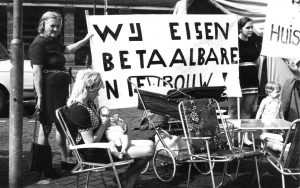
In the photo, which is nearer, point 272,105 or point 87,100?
point 87,100

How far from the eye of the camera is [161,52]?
645 centimetres

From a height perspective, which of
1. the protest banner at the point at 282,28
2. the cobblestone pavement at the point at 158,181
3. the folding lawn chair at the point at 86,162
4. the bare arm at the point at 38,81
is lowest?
the cobblestone pavement at the point at 158,181

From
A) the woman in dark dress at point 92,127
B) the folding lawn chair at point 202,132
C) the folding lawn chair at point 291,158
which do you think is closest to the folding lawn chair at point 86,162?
the woman in dark dress at point 92,127

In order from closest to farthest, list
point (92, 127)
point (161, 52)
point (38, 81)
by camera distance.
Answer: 1. point (92, 127)
2. point (38, 81)
3. point (161, 52)

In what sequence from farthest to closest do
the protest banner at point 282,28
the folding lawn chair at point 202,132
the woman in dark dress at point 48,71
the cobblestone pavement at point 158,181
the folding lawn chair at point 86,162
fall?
the protest banner at point 282,28
the woman in dark dress at point 48,71
the cobblestone pavement at point 158,181
the folding lawn chair at point 202,132
the folding lawn chair at point 86,162

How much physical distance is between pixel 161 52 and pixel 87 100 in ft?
5.70

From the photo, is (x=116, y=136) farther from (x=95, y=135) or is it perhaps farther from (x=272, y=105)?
(x=272, y=105)

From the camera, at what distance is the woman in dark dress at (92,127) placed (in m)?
4.83

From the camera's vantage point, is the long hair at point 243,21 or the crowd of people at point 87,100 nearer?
the crowd of people at point 87,100

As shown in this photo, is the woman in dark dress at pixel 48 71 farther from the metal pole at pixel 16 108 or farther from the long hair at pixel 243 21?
the long hair at pixel 243 21

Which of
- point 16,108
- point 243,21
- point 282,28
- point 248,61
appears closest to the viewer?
point 16,108

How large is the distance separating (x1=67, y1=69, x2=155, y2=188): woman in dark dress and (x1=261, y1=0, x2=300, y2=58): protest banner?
2144 mm

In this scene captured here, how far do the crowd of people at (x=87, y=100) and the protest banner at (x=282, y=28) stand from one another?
1362 millimetres

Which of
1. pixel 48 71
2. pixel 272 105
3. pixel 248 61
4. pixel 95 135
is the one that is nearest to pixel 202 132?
pixel 95 135
